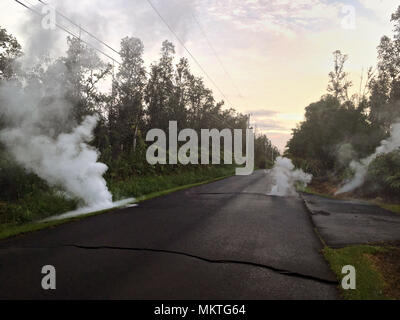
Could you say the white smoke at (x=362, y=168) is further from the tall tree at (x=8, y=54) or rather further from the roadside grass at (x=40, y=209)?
the tall tree at (x=8, y=54)

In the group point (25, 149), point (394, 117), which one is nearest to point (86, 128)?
point (25, 149)

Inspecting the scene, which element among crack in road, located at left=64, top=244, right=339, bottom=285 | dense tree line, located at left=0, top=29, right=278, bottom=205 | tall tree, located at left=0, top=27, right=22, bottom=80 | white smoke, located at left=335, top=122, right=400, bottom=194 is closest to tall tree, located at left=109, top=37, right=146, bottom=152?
dense tree line, located at left=0, top=29, right=278, bottom=205

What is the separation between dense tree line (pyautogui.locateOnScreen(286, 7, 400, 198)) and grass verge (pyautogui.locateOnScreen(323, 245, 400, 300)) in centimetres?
1051

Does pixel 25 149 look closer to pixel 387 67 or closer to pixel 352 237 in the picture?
pixel 352 237

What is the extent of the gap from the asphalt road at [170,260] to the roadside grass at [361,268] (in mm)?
199

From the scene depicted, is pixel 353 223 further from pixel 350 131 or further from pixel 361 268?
pixel 350 131

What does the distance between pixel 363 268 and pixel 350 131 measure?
24363 millimetres

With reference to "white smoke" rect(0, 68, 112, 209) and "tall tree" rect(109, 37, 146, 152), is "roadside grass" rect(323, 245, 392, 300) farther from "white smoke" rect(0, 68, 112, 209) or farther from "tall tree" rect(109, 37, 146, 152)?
"tall tree" rect(109, 37, 146, 152)

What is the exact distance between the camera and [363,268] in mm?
5594

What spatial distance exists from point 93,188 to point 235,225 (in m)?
6.43

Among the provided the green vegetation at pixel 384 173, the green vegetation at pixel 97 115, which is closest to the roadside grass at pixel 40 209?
the green vegetation at pixel 97 115

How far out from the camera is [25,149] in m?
11.7

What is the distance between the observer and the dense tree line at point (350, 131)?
2412 cm
